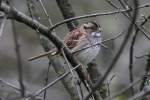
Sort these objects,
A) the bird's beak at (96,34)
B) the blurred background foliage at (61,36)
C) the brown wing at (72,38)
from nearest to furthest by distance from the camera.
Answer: the brown wing at (72,38) < the bird's beak at (96,34) < the blurred background foliage at (61,36)

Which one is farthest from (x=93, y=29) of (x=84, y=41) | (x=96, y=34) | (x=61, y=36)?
(x=61, y=36)

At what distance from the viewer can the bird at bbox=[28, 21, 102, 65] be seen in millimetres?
6207

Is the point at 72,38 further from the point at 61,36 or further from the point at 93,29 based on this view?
the point at 61,36

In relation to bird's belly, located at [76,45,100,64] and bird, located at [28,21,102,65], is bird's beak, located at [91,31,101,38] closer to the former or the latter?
bird, located at [28,21,102,65]

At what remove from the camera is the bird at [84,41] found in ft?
20.4

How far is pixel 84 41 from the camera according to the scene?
6.44 metres

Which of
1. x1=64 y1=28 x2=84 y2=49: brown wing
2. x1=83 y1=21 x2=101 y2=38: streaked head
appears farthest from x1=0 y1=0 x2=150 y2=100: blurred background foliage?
x1=64 y1=28 x2=84 y2=49: brown wing

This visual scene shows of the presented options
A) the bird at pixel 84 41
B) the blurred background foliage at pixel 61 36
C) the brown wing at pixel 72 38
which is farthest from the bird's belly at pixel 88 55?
the blurred background foliage at pixel 61 36

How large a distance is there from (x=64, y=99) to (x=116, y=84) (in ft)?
3.75

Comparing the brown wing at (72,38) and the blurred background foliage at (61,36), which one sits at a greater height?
the brown wing at (72,38)

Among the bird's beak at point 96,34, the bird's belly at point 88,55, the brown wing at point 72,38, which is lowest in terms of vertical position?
the bird's belly at point 88,55

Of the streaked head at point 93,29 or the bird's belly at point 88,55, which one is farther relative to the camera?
the streaked head at point 93,29

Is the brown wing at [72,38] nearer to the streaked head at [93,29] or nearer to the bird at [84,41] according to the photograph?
the bird at [84,41]

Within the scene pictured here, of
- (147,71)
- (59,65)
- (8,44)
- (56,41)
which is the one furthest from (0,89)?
(8,44)
